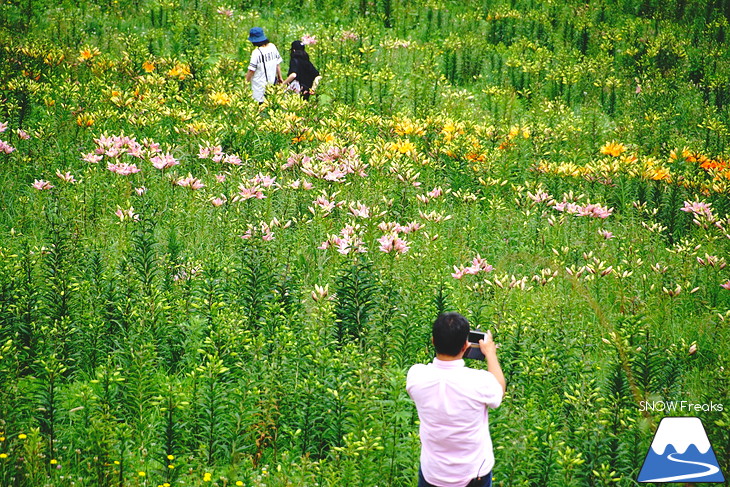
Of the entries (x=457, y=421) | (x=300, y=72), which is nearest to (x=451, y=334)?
(x=457, y=421)

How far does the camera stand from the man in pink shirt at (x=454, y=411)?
3.23 m

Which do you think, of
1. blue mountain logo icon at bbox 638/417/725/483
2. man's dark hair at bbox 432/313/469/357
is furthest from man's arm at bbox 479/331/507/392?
blue mountain logo icon at bbox 638/417/725/483

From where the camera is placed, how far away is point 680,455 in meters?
4.26

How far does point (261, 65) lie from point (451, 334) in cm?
907

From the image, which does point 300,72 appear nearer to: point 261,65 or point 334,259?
point 261,65

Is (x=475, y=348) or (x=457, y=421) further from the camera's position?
(x=475, y=348)

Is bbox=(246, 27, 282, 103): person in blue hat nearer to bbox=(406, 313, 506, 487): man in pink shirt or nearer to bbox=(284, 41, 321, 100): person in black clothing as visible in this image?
bbox=(284, 41, 321, 100): person in black clothing

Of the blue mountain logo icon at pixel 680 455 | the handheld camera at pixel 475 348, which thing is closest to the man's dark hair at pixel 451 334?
the handheld camera at pixel 475 348

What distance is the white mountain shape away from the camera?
425cm

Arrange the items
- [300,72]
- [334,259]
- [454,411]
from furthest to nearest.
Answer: [300,72]
[334,259]
[454,411]

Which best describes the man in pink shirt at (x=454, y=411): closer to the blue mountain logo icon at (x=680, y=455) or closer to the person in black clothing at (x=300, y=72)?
the blue mountain logo icon at (x=680, y=455)

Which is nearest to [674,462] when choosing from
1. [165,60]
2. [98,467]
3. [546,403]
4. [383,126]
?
[546,403]

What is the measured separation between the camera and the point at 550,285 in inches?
258

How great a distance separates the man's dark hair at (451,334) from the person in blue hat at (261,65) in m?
8.74
